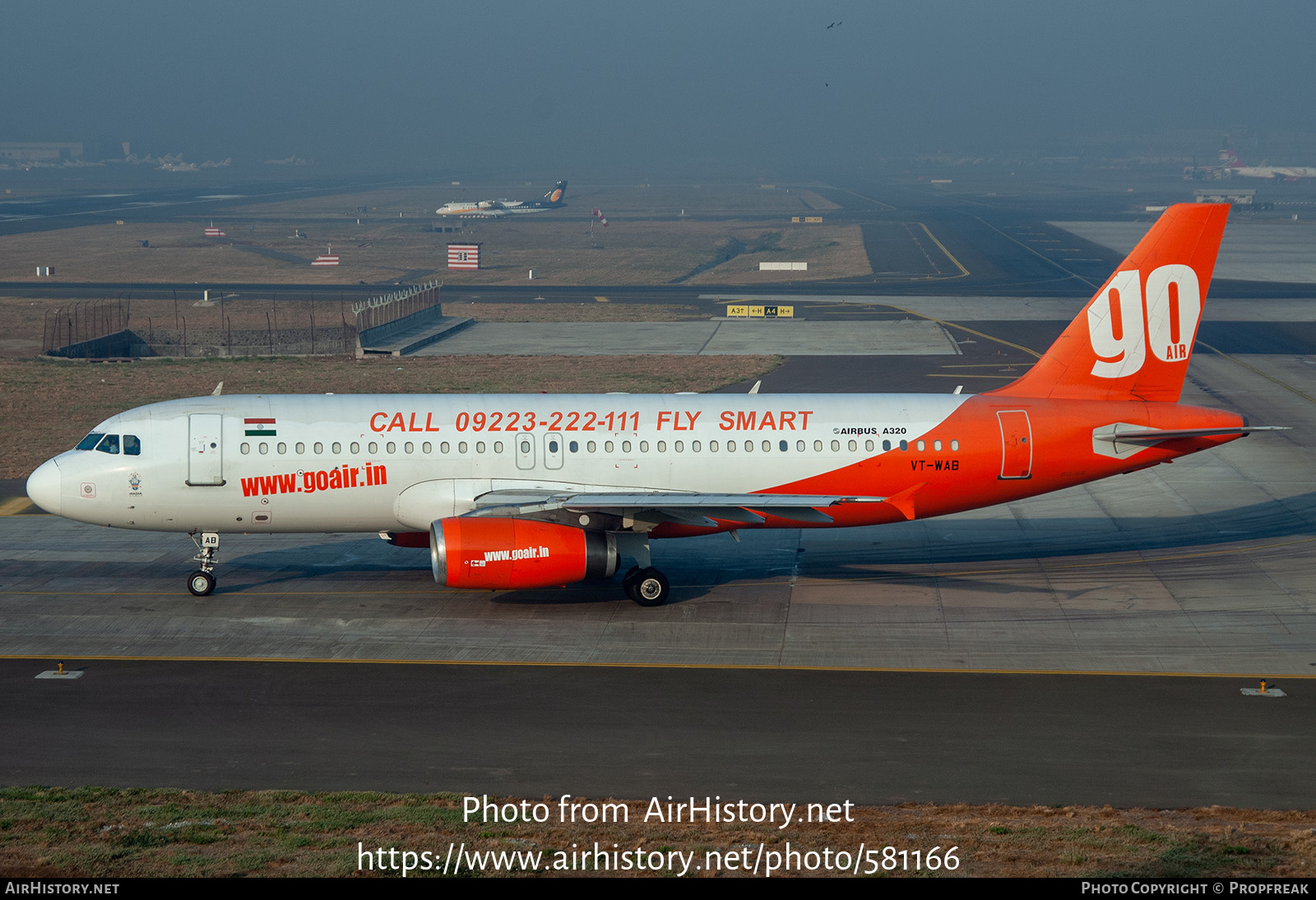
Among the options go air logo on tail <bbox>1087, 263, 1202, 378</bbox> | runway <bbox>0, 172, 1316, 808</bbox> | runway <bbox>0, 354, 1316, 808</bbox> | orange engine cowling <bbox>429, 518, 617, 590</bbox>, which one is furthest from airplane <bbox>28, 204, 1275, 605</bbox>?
runway <bbox>0, 172, 1316, 808</bbox>

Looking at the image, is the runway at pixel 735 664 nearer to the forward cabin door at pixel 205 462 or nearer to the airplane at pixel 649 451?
the airplane at pixel 649 451

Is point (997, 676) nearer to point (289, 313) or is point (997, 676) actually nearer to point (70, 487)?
point (70, 487)

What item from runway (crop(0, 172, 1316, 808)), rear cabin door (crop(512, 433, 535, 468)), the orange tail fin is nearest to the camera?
runway (crop(0, 172, 1316, 808))

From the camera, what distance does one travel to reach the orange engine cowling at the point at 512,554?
27.4 meters

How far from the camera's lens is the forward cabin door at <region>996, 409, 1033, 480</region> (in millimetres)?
30281

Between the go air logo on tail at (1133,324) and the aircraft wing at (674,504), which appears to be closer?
the aircraft wing at (674,504)

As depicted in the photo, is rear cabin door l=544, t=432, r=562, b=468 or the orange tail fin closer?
rear cabin door l=544, t=432, r=562, b=468

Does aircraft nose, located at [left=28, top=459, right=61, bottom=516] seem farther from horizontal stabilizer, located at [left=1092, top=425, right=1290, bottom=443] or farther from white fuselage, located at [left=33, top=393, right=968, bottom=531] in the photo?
horizontal stabilizer, located at [left=1092, top=425, right=1290, bottom=443]

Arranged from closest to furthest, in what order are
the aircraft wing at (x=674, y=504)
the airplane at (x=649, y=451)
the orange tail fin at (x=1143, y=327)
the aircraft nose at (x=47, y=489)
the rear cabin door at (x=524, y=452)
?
the aircraft wing at (x=674, y=504) → the aircraft nose at (x=47, y=489) → the airplane at (x=649, y=451) → the rear cabin door at (x=524, y=452) → the orange tail fin at (x=1143, y=327)

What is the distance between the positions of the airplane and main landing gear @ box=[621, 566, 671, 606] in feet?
0.15

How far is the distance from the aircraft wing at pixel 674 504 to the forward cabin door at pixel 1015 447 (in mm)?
4077

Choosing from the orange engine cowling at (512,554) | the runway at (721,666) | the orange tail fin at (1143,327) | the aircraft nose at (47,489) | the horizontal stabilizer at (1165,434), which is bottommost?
the runway at (721,666)

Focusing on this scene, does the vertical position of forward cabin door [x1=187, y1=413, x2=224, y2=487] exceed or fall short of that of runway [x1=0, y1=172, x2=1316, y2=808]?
→ it exceeds it

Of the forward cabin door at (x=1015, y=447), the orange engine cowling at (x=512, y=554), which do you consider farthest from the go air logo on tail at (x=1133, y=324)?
the orange engine cowling at (x=512, y=554)
